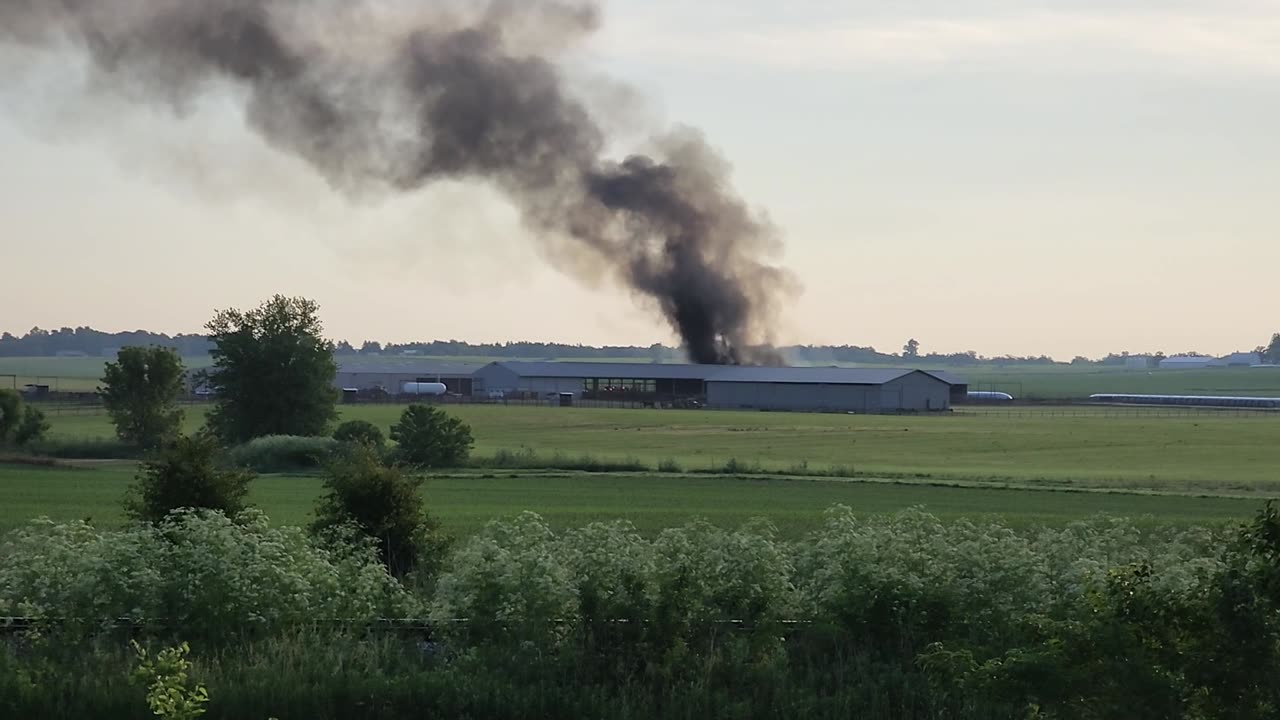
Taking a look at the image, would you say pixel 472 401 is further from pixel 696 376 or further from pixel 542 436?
pixel 542 436

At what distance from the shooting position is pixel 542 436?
92.6 metres

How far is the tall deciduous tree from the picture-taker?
78.7 m

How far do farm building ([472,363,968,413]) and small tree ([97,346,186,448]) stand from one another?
56500mm

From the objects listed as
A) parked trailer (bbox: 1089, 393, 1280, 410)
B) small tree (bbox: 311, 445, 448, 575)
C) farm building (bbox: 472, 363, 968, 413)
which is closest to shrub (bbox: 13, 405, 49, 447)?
small tree (bbox: 311, 445, 448, 575)

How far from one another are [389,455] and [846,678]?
43.5m

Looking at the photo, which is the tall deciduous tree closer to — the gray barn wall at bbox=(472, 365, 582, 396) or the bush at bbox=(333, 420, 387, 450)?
the bush at bbox=(333, 420, 387, 450)

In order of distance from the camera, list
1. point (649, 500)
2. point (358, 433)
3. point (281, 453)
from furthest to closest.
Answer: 1. point (358, 433)
2. point (281, 453)
3. point (649, 500)

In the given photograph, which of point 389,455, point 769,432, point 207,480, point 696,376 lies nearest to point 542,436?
point 769,432

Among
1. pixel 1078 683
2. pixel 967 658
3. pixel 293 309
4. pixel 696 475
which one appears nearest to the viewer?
pixel 1078 683

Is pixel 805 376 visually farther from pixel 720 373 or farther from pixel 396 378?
pixel 396 378

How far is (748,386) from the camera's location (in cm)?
12938

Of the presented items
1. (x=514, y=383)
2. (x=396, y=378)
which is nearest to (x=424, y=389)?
(x=514, y=383)

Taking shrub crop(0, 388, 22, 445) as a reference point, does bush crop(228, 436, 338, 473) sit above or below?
below

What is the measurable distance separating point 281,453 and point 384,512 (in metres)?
41.8
